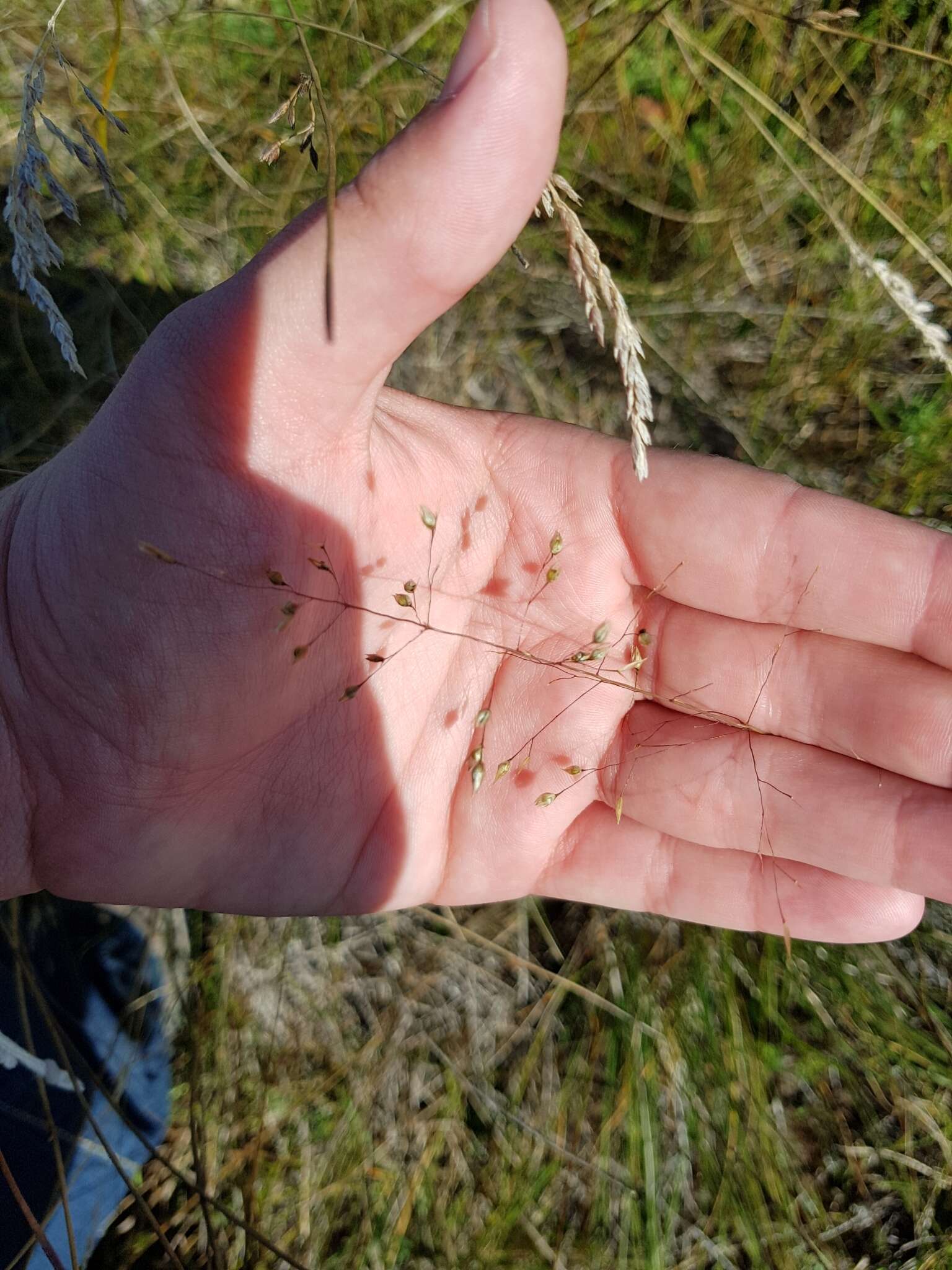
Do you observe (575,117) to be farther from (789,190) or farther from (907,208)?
(907,208)

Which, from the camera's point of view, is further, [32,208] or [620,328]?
[32,208]

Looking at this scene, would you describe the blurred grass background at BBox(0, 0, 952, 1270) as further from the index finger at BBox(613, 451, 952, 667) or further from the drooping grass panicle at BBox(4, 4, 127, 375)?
the drooping grass panicle at BBox(4, 4, 127, 375)

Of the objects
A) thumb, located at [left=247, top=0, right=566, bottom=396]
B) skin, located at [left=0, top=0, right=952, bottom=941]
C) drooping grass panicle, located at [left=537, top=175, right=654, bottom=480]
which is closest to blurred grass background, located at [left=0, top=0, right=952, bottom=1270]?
skin, located at [left=0, top=0, right=952, bottom=941]

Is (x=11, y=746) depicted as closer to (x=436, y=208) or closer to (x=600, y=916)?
(x=436, y=208)

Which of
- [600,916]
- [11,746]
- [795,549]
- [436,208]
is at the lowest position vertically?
[600,916]

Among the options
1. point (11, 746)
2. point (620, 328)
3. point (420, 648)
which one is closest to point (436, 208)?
point (620, 328)

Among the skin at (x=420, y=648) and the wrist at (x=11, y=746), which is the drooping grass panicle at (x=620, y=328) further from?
the wrist at (x=11, y=746)
